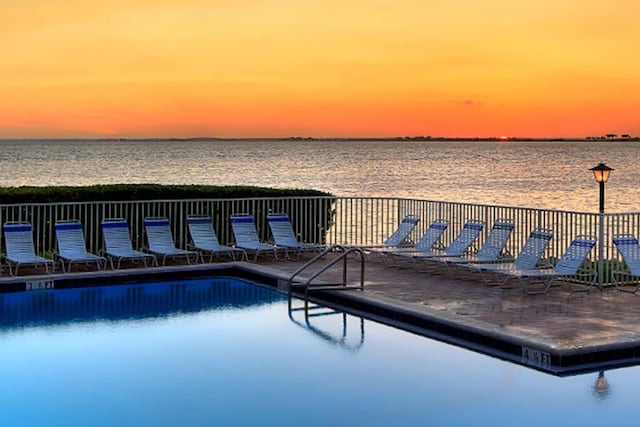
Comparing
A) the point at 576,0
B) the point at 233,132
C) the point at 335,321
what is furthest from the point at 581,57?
the point at 233,132

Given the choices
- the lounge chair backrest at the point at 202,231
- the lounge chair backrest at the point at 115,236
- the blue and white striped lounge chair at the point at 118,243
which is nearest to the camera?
the blue and white striped lounge chair at the point at 118,243

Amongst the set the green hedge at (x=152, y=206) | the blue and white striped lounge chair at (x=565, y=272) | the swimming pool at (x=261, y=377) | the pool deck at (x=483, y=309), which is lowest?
the swimming pool at (x=261, y=377)

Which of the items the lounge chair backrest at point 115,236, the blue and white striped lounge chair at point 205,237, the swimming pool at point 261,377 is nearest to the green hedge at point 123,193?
the blue and white striped lounge chair at point 205,237

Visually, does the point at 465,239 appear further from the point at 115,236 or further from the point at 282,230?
the point at 115,236

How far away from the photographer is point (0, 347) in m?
9.70

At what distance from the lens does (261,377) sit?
8.53 m

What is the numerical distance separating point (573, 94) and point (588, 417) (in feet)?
117

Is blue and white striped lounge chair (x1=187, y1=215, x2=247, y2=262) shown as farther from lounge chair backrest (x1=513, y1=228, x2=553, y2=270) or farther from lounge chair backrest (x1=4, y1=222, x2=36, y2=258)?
lounge chair backrest (x1=513, y1=228, x2=553, y2=270)

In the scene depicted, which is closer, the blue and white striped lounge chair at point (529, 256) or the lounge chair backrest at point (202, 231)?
the blue and white striped lounge chair at point (529, 256)

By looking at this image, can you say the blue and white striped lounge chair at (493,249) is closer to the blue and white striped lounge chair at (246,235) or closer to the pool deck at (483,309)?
the pool deck at (483,309)

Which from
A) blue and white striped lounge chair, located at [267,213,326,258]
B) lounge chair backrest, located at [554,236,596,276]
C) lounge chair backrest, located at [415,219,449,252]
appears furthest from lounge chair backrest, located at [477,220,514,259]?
blue and white striped lounge chair, located at [267,213,326,258]

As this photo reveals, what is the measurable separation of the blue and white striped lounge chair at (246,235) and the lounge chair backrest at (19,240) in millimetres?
3222

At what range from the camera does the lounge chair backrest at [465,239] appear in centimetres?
1352

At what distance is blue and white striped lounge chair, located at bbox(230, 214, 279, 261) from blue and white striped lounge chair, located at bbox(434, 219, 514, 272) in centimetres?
310
